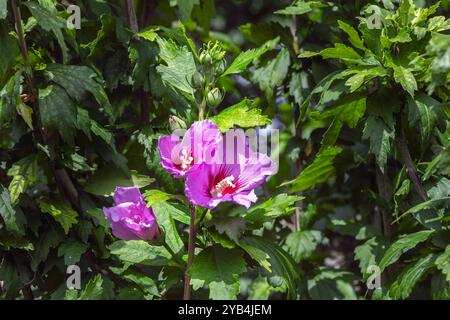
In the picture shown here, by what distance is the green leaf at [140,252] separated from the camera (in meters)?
1.50

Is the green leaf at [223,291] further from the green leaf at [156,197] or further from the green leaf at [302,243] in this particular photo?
the green leaf at [302,243]

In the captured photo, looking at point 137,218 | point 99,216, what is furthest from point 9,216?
point 137,218

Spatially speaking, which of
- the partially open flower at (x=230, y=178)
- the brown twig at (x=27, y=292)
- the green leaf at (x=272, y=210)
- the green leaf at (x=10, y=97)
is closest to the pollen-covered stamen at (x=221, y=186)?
the partially open flower at (x=230, y=178)

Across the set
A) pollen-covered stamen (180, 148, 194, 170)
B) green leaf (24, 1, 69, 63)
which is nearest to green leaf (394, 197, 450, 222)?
pollen-covered stamen (180, 148, 194, 170)

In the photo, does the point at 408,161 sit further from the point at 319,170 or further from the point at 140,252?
the point at 140,252

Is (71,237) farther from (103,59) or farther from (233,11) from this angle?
(233,11)

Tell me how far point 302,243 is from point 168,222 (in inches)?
19.1

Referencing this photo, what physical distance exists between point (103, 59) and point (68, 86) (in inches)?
9.8

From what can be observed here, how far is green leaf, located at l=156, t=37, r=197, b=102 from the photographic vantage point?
1.49 metres

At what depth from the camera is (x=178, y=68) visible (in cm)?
153

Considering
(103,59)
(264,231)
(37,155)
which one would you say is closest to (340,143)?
(264,231)

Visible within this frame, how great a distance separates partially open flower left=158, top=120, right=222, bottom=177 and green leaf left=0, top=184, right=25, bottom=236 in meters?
0.39

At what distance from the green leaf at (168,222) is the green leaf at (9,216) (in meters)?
0.29

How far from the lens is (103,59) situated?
6.05ft
